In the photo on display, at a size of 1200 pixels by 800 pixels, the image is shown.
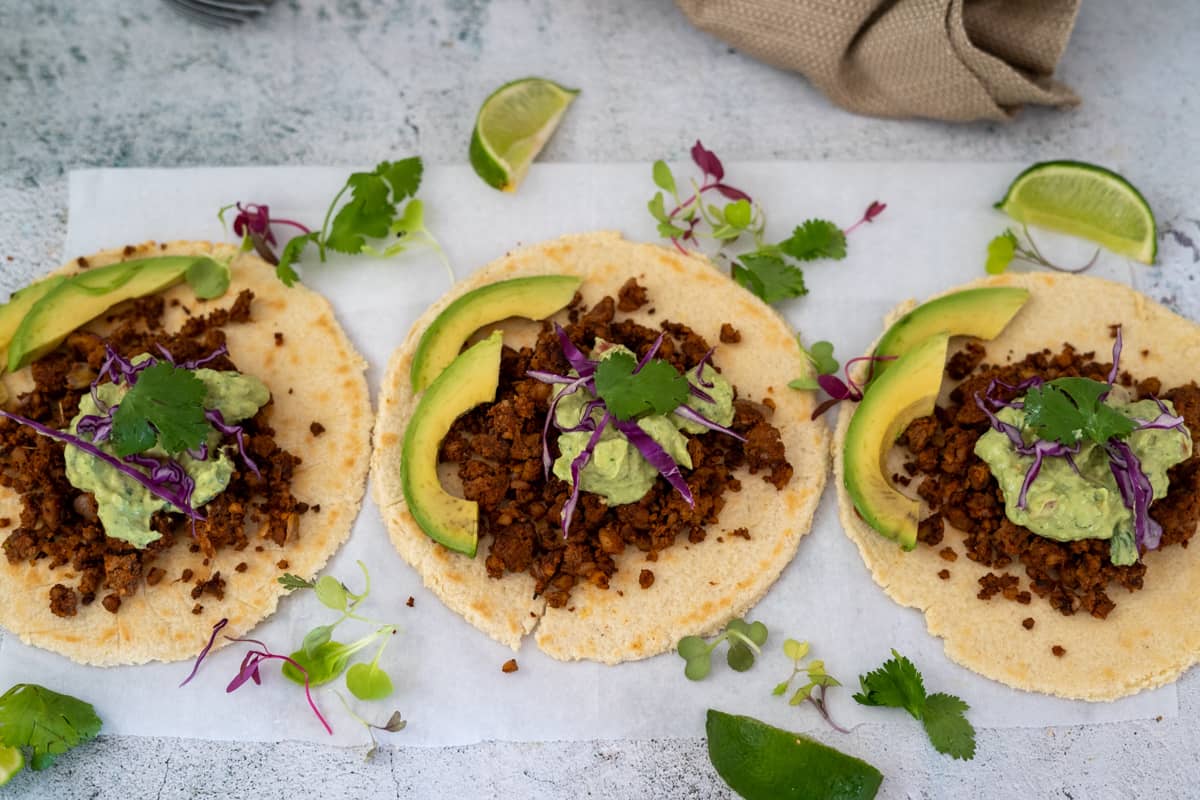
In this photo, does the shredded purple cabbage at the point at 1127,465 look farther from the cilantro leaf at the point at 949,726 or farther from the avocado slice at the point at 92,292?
the avocado slice at the point at 92,292

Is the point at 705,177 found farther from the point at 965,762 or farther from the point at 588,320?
the point at 965,762

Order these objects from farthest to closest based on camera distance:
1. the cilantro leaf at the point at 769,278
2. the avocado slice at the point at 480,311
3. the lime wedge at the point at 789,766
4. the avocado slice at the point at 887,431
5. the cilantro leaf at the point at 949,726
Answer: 1. the cilantro leaf at the point at 769,278
2. the avocado slice at the point at 480,311
3. the avocado slice at the point at 887,431
4. the cilantro leaf at the point at 949,726
5. the lime wedge at the point at 789,766

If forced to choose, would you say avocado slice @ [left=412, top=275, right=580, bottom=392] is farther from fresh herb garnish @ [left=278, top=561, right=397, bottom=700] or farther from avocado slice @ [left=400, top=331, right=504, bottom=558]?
fresh herb garnish @ [left=278, top=561, right=397, bottom=700]

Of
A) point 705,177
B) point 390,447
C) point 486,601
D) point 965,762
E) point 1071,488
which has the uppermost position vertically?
point 705,177

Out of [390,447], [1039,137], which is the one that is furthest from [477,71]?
[1039,137]

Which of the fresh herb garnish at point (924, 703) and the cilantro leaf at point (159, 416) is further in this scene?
the fresh herb garnish at point (924, 703)

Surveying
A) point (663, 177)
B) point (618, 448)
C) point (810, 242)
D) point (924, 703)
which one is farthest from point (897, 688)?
point (663, 177)

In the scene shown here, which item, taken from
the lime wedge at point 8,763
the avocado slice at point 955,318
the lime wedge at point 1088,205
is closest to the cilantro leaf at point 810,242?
the avocado slice at point 955,318
